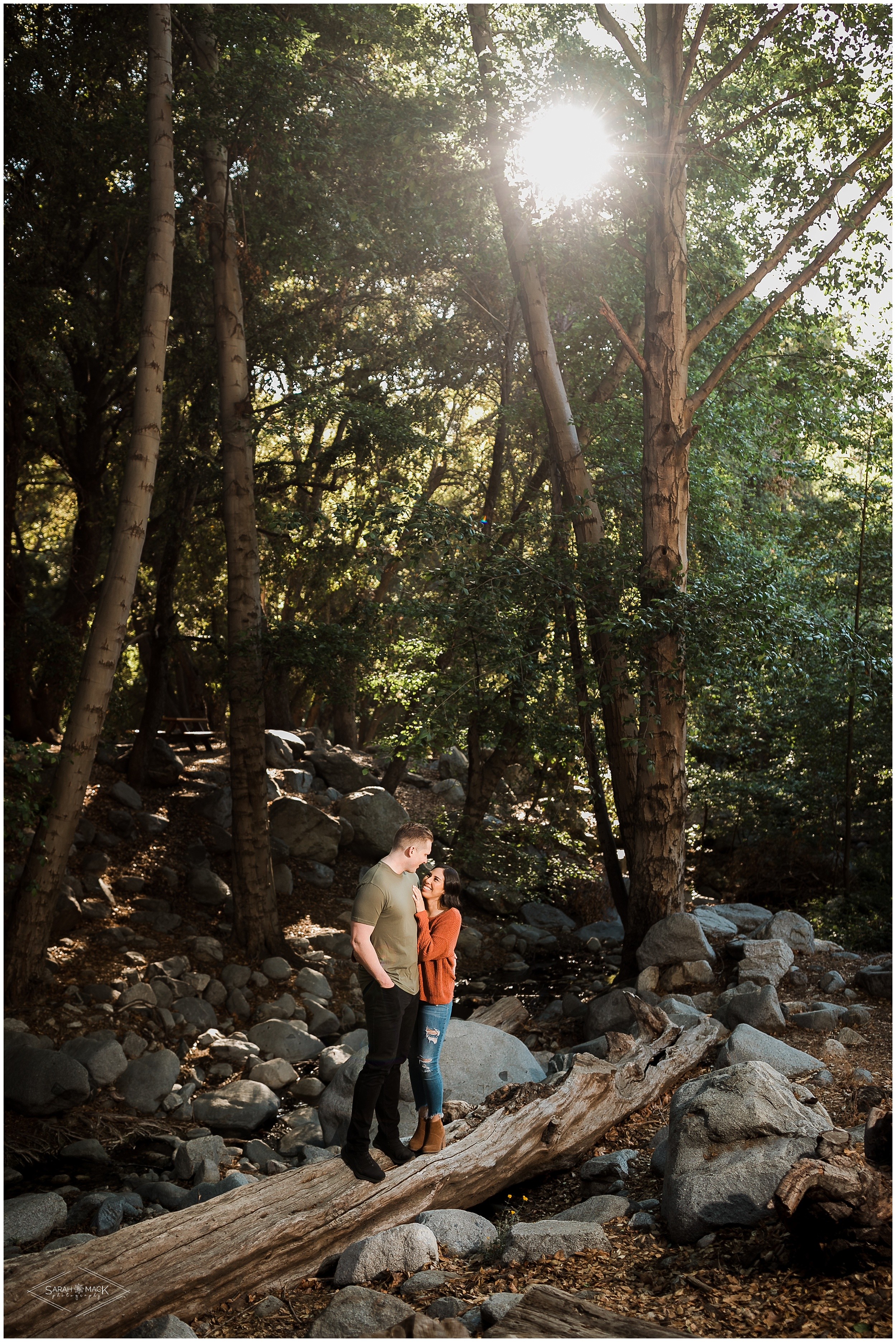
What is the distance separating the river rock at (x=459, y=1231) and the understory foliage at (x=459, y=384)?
3.86m

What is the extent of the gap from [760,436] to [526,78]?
4637 mm

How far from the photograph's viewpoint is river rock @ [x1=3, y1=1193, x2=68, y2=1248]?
537 cm

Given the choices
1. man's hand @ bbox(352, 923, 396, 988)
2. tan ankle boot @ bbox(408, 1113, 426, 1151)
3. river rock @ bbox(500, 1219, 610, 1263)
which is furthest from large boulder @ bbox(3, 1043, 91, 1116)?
river rock @ bbox(500, 1219, 610, 1263)

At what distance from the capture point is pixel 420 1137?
4.70m

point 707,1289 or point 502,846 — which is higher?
point 502,846

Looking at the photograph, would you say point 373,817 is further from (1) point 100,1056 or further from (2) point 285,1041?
(1) point 100,1056

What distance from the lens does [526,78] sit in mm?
9398

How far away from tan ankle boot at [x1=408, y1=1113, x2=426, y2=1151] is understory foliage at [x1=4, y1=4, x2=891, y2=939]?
3.51m

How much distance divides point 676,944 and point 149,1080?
4.77 meters

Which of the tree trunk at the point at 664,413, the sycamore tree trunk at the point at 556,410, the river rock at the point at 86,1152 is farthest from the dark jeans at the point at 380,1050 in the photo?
the sycamore tree trunk at the point at 556,410

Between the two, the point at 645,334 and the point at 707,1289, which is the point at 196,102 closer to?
the point at 645,334

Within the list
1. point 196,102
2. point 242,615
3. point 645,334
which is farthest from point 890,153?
point 242,615

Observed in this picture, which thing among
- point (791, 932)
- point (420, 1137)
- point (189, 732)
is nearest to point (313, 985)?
point (791, 932)

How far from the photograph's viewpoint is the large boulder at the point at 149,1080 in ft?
24.8
